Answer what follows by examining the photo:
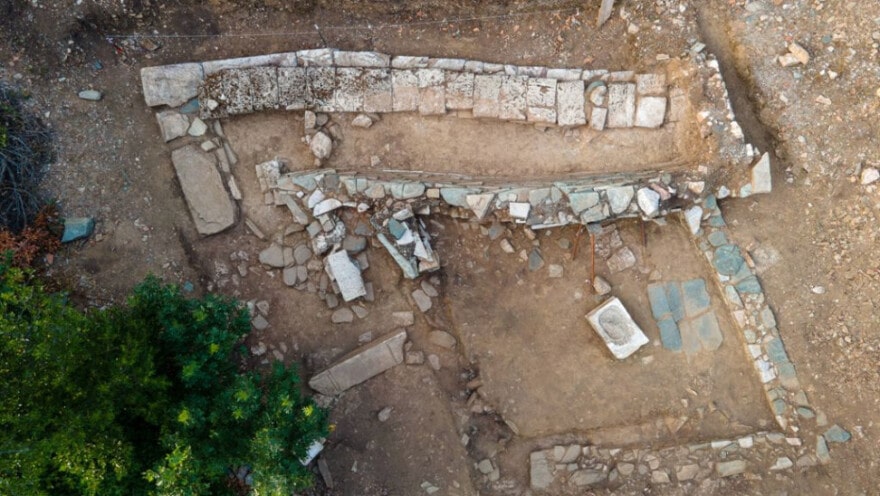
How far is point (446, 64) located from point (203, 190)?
3579mm

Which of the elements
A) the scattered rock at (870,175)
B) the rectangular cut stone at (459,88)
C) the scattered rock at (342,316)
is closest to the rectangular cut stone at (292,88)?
the rectangular cut stone at (459,88)

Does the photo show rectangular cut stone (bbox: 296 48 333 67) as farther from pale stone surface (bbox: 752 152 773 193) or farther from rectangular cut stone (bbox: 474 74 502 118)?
pale stone surface (bbox: 752 152 773 193)

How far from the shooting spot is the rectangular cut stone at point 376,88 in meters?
8.16

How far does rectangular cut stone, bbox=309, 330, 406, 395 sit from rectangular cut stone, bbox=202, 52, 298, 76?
3.84 m

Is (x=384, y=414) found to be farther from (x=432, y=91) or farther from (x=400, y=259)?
(x=432, y=91)

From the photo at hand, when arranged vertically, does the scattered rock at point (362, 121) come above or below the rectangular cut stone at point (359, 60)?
below

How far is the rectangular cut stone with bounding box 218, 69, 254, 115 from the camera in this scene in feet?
26.2

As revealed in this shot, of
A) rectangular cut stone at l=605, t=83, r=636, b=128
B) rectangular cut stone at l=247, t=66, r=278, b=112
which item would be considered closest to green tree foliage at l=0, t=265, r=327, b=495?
rectangular cut stone at l=247, t=66, r=278, b=112

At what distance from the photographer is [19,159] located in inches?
296

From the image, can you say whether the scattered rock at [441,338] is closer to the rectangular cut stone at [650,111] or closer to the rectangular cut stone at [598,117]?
the rectangular cut stone at [598,117]

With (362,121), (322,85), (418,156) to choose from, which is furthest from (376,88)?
(418,156)

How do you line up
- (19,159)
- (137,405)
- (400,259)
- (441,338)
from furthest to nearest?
(441,338) < (400,259) < (19,159) < (137,405)

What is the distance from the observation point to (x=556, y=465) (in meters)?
8.38

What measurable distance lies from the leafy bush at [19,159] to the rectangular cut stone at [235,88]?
7.27ft
